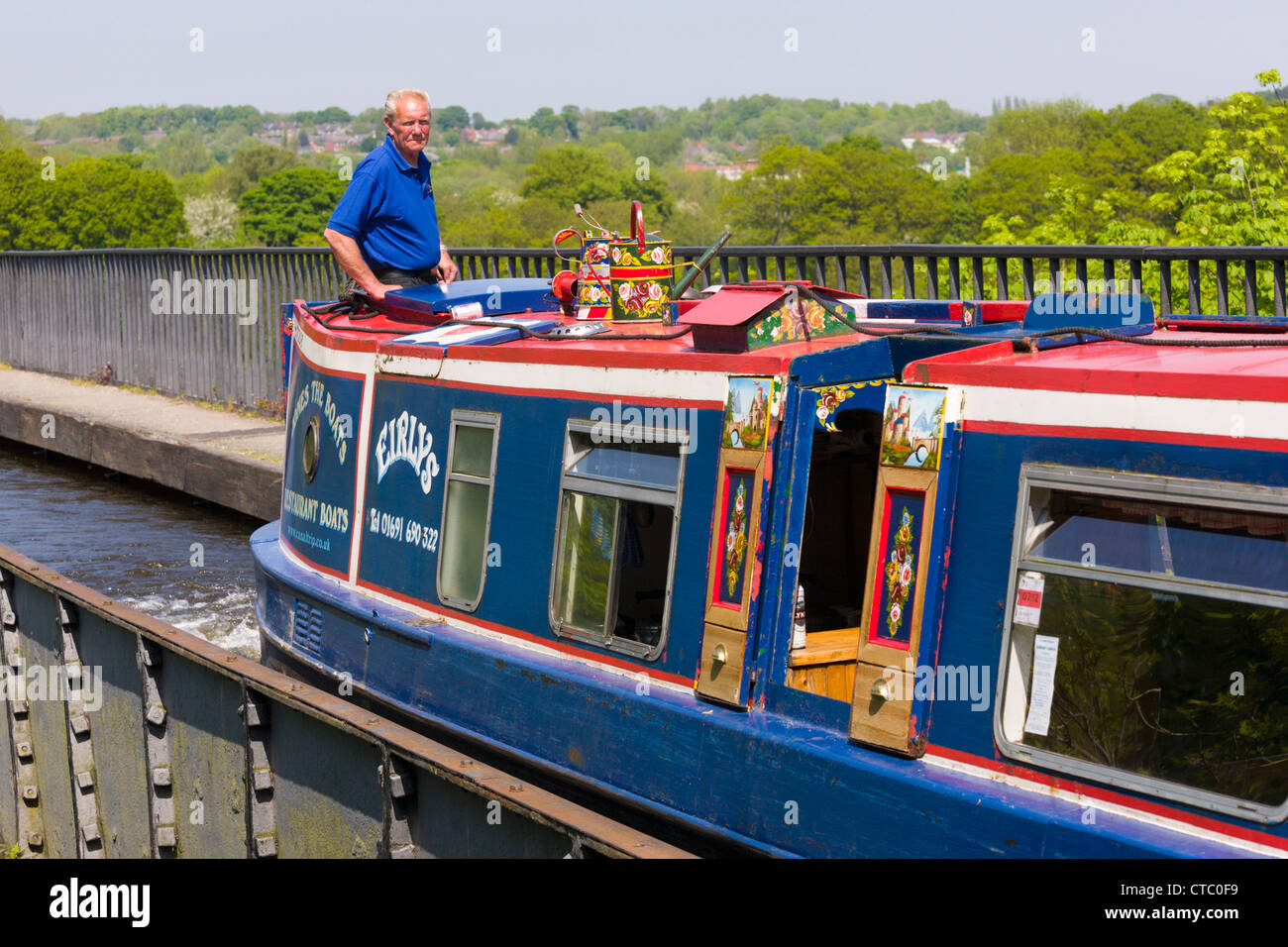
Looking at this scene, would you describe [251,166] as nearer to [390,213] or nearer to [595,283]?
[390,213]

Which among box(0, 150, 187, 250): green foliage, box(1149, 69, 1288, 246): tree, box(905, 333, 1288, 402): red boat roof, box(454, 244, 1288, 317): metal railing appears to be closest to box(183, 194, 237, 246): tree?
box(0, 150, 187, 250): green foliage

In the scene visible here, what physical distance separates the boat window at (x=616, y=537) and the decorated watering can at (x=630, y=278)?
0.99 meters

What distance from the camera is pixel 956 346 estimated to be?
16.6 ft

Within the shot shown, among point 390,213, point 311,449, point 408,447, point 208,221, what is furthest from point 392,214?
point 208,221

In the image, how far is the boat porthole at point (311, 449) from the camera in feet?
24.5

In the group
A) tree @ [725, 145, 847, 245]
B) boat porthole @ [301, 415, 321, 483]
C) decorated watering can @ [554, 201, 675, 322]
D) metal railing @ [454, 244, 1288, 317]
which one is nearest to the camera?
decorated watering can @ [554, 201, 675, 322]

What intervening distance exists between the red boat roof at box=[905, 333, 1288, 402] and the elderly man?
4.02m

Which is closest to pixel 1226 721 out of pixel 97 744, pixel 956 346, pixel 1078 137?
pixel 956 346

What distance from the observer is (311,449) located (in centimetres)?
756

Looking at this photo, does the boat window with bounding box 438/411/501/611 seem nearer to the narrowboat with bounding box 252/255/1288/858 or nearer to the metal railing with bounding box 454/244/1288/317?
the narrowboat with bounding box 252/255/1288/858

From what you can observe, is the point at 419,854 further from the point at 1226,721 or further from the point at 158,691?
the point at 1226,721

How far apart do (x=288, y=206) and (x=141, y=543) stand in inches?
4260

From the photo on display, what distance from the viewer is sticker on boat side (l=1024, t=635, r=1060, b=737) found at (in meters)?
3.99

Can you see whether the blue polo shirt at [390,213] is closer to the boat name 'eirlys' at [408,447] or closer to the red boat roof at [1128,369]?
the boat name 'eirlys' at [408,447]
